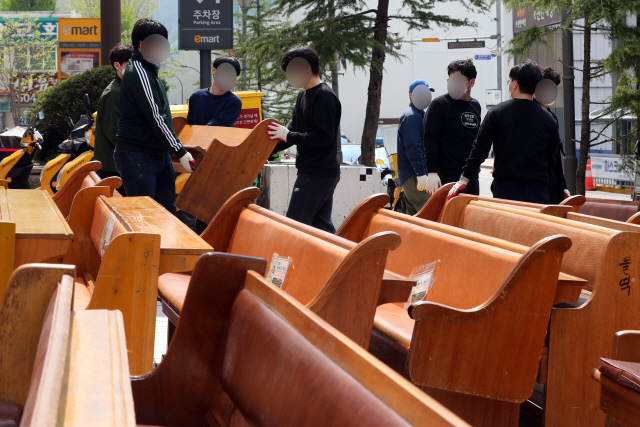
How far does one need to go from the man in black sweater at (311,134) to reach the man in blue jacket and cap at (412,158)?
152 centimetres

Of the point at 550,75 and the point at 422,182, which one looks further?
the point at 550,75

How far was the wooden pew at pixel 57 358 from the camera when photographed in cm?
111

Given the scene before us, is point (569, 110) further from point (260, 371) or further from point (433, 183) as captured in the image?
point (260, 371)

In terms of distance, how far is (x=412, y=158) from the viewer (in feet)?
22.6

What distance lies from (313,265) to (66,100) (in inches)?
459

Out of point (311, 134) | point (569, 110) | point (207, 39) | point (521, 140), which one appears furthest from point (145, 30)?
point (569, 110)

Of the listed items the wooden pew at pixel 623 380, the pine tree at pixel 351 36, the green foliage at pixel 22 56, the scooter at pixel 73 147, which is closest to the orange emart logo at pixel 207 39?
the scooter at pixel 73 147

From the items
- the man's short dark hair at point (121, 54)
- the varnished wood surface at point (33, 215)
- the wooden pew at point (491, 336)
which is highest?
the man's short dark hair at point (121, 54)

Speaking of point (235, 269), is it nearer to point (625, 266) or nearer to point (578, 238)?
point (625, 266)

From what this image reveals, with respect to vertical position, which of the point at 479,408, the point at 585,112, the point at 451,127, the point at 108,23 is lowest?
the point at 479,408

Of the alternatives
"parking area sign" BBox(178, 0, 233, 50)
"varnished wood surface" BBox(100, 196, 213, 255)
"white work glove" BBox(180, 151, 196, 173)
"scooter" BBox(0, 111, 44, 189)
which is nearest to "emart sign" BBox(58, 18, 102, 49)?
"scooter" BBox(0, 111, 44, 189)

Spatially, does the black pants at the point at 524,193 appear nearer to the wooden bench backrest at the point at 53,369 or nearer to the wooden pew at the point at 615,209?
the wooden pew at the point at 615,209

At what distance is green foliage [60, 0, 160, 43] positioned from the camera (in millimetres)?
47438

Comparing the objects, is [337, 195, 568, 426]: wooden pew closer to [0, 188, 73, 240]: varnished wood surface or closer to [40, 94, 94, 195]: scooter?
[0, 188, 73, 240]: varnished wood surface
